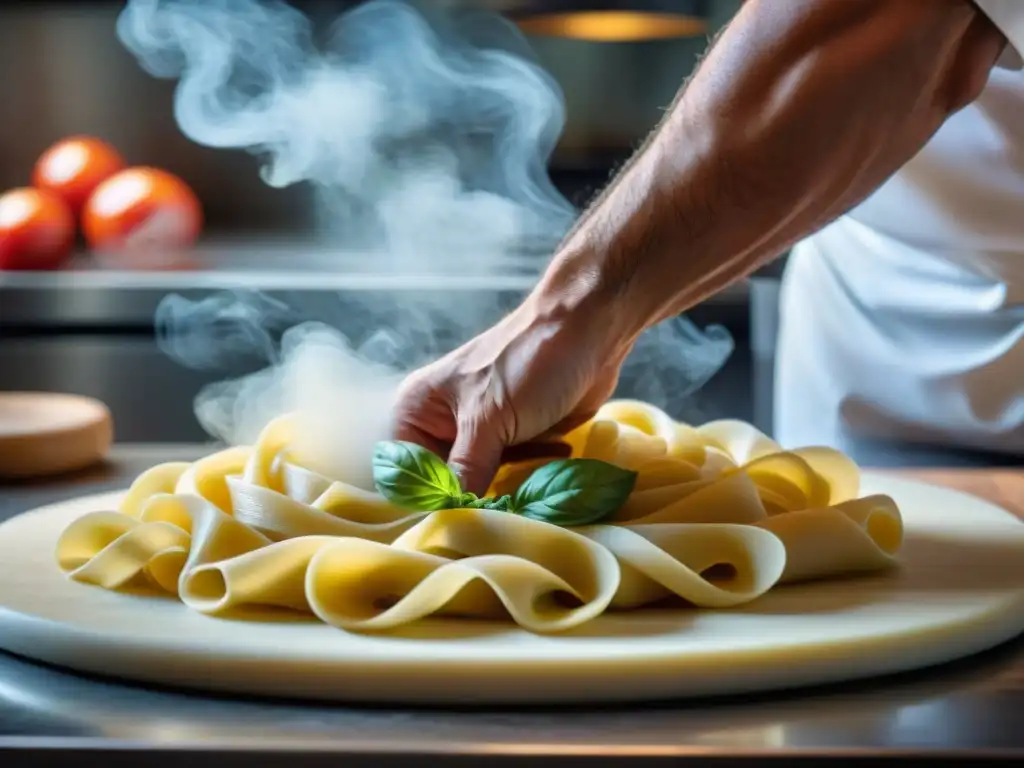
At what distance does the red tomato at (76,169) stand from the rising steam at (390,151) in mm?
219

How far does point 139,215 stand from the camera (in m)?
2.77

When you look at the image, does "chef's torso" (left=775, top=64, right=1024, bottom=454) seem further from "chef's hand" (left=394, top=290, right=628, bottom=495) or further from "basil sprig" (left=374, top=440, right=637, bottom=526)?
"basil sprig" (left=374, top=440, right=637, bottom=526)

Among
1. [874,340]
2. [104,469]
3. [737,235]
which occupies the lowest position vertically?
[104,469]

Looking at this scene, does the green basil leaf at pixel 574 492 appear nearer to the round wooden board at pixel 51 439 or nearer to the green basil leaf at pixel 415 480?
the green basil leaf at pixel 415 480

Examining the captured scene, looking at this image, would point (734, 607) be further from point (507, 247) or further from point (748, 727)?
point (507, 247)

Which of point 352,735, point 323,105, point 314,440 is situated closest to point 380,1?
point 323,105

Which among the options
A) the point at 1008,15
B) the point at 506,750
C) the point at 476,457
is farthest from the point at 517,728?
the point at 1008,15

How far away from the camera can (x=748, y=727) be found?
2.30ft

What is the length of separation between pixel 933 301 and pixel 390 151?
1.72m

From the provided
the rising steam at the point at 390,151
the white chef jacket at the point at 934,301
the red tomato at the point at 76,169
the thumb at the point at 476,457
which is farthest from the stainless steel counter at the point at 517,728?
the red tomato at the point at 76,169

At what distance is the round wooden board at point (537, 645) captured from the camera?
28.8 inches

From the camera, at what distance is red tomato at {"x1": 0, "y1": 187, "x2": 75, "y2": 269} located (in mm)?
2639

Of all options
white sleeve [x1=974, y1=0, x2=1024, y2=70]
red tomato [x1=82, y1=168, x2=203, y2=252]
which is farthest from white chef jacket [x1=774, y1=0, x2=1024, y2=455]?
red tomato [x1=82, y1=168, x2=203, y2=252]

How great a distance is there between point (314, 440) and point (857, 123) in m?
0.52
